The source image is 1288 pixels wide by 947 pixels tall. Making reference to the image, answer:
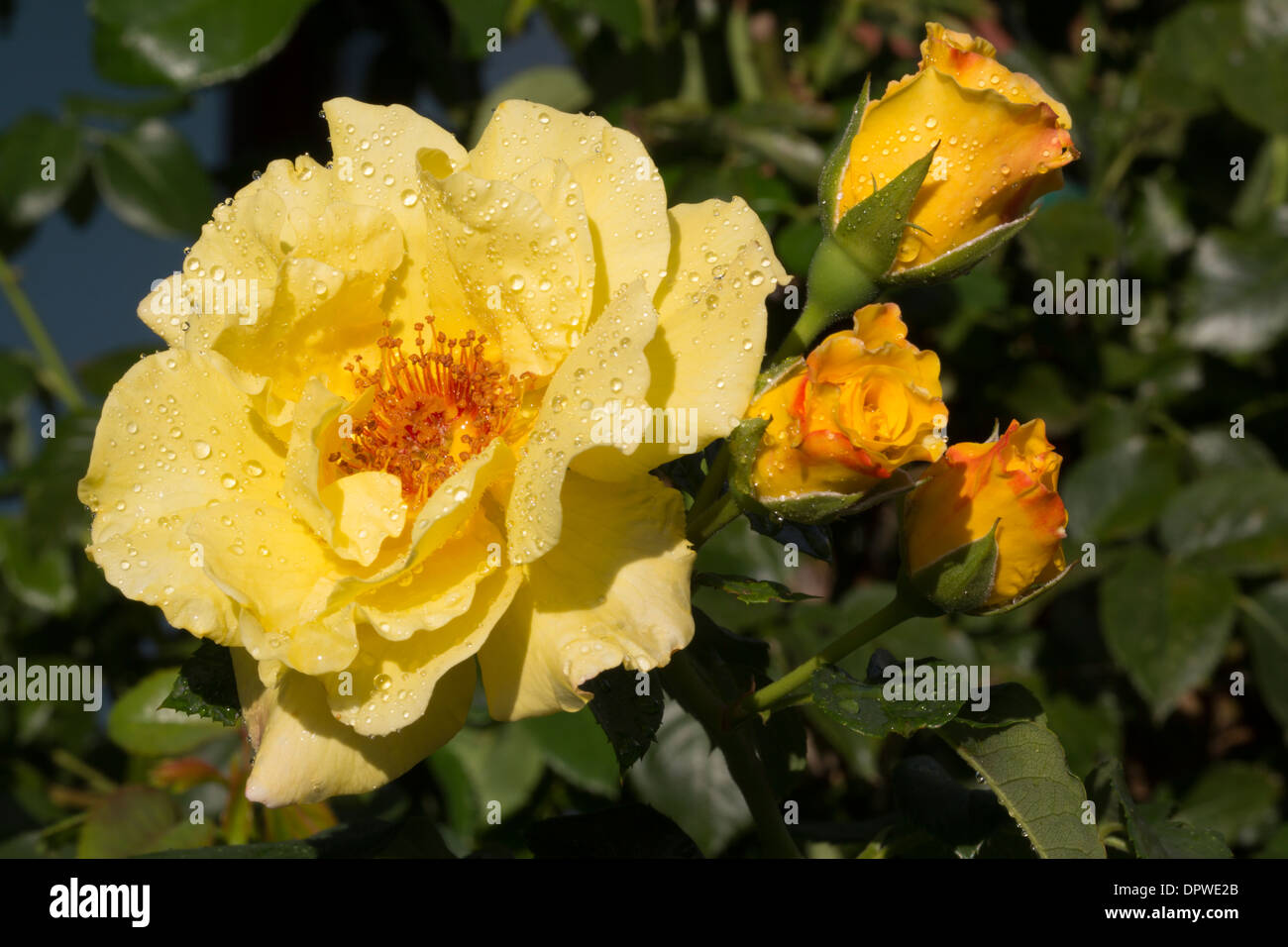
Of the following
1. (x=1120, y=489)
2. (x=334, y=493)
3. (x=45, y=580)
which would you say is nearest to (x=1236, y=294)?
(x=1120, y=489)

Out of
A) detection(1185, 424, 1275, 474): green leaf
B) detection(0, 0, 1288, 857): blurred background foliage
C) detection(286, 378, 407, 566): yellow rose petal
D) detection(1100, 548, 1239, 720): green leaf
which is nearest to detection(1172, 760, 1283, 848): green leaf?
detection(0, 0, 1288, 857): blurred background foliage

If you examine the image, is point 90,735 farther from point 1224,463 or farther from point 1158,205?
point 1158,205

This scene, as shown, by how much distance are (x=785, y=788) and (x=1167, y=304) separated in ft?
4.72

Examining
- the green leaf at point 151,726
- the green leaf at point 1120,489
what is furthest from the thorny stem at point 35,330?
the green leaf at point 1120,489

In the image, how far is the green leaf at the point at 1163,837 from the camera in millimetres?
980

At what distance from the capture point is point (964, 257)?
3.15 feet

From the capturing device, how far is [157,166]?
7.06 feet

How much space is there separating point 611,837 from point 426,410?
1.50 ft

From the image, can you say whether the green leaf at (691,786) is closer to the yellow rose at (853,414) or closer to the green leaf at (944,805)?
the green leaf at (944,805)

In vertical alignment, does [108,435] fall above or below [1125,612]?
above

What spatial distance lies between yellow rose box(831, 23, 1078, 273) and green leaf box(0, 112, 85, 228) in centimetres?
173

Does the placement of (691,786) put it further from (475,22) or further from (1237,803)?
(475,22)

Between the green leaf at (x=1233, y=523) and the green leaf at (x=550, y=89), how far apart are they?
4.13ft

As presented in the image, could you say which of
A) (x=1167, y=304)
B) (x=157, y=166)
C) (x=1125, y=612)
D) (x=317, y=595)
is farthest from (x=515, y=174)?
(x=1167, y=304)
